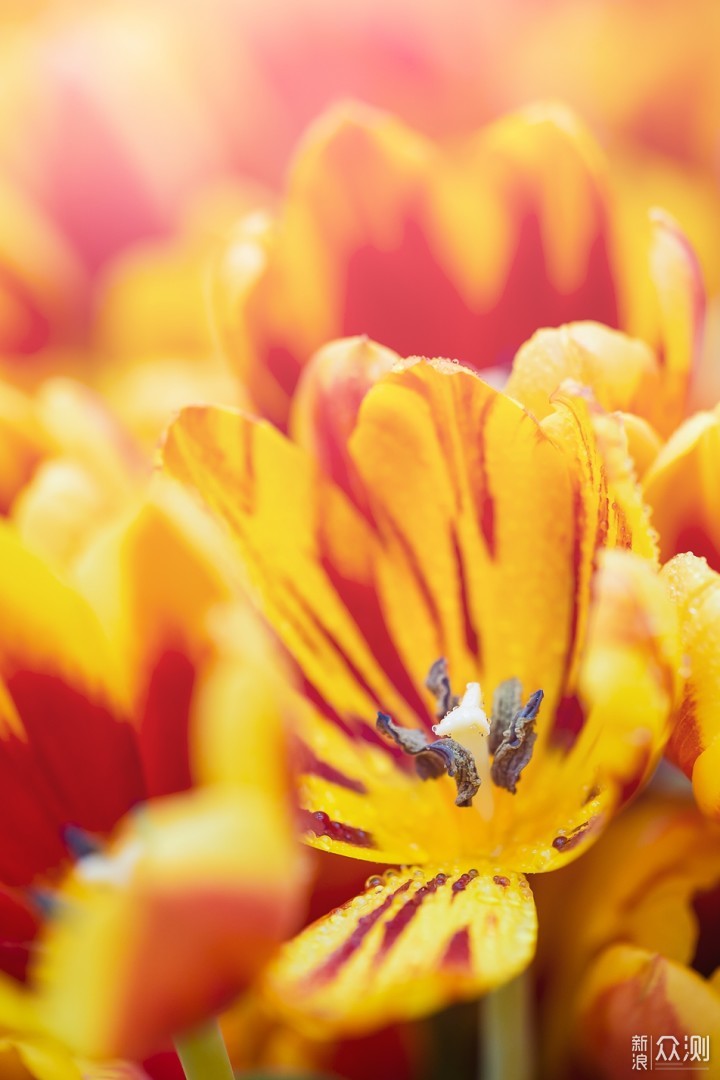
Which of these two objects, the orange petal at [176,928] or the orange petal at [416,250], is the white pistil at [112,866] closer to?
the orange petal at [176,928]

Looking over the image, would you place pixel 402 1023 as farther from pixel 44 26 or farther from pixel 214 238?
pixel 44 26

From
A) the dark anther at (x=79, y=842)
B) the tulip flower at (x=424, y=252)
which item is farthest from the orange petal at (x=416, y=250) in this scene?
the dark anther at (x=79, y=842)

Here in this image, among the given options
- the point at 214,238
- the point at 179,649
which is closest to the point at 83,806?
the point at 179,649

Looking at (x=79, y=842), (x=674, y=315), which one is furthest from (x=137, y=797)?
(x=674, y=315)

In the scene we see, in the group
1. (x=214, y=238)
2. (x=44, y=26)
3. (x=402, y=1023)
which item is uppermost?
(x=44, y=26)

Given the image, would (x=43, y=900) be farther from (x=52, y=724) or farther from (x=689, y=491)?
(x=689, y=491)

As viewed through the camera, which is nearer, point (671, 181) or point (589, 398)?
point (589, 398)
